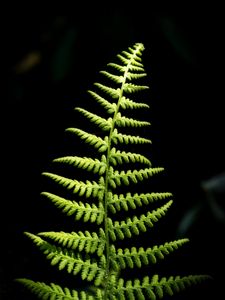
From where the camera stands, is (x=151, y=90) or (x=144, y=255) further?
(x=151, y=90)

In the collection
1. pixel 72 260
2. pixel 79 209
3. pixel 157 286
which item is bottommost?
pixel 157 286

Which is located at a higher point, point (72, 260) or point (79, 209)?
point (79, 209)

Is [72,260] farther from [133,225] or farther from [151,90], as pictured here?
[151,90]

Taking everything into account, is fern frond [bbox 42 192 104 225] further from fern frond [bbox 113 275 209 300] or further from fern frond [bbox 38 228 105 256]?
fern frond [bbox 113 275 209 300]

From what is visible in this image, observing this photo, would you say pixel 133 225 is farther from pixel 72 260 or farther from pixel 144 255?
pixel 72 260

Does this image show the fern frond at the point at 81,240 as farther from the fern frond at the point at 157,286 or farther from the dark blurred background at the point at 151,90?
the dark blurred background at the point at 151,90

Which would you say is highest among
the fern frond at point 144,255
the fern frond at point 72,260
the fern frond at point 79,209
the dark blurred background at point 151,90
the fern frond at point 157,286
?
the dark blurred background at point 151,90

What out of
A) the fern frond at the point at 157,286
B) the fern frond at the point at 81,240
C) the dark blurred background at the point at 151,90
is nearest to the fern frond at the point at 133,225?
the fern frond at the point at 81,240

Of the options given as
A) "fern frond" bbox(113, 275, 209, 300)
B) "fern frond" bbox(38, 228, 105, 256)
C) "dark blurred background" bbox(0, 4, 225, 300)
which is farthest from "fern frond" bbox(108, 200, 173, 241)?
"dark blurred background" bbox(0, 4, 225, 300)

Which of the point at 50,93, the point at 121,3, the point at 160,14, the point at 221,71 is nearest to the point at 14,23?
the point at 50,93

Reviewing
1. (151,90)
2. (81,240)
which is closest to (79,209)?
(81,240)
